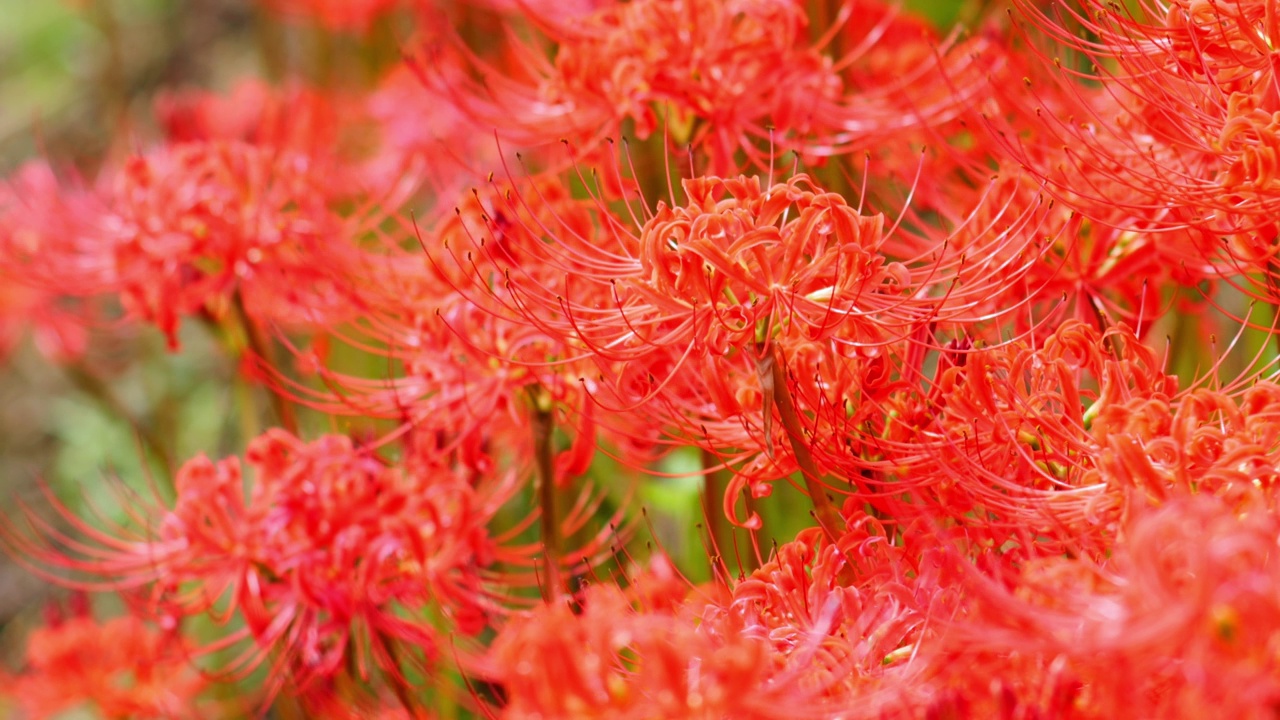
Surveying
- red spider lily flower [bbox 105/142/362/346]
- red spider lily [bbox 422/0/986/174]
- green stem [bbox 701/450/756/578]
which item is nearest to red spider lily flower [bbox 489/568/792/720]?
green stem [bbox 701/450/756/578]

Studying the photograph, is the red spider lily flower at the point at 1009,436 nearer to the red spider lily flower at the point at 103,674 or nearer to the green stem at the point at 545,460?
the green stem at the point at 545,460

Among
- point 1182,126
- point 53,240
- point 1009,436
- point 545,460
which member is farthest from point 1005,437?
point 53,240

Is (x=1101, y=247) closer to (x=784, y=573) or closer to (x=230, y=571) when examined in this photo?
(x=784, y=573)

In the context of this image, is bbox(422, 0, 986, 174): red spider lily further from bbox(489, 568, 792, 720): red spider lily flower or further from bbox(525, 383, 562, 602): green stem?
bbox(489, 568, 792, 720): red spider lily flower

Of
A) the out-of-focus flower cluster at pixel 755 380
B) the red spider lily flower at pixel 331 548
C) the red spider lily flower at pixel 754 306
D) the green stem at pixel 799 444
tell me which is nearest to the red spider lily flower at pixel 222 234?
the out-of-focus flower cluster at pixel 755 380

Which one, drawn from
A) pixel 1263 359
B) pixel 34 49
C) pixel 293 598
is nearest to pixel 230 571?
pixel 293 598

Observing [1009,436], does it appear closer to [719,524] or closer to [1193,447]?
[1193,447]

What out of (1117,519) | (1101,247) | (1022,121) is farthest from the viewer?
(1022,121)
